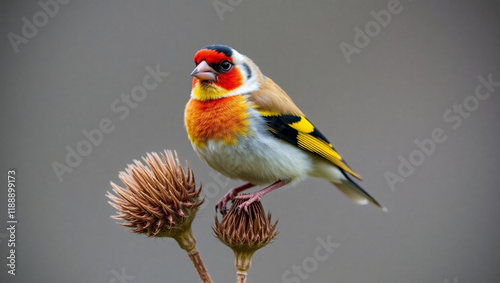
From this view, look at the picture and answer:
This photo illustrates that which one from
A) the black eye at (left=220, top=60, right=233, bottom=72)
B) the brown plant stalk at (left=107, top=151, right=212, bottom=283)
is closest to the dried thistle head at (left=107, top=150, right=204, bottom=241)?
the brown plant stalk at (left=107, top=151, right=212, bottom=283)

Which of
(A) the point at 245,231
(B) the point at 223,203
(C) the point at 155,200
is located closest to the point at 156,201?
(C) the point at 155,200

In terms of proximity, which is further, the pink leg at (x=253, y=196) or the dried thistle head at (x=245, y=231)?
the pink leg at (x=253, y=196)

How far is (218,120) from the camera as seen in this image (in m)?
2.05

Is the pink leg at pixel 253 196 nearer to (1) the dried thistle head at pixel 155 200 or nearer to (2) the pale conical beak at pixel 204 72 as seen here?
(1) the dried thistle head at pixel 155 200

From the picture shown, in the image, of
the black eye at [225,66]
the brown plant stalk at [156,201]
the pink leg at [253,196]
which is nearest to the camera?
the brown plant stalk at [156,201]

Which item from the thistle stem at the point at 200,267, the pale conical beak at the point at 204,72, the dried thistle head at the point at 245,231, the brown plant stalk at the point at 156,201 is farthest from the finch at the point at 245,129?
the thistle stem at the point at 200,267

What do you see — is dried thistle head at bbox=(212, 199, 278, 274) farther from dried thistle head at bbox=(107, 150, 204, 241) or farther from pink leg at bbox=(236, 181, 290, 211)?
dried thistle head at bbox=(107, 150, 204, 241)

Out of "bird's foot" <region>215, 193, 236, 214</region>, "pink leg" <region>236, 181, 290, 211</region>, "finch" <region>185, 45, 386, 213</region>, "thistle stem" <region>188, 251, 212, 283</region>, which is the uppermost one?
"finch" <region>185, 45, 386, 213</region>

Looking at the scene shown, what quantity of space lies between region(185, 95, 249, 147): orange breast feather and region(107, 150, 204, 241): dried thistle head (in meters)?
0.43

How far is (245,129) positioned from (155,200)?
25.6 inches

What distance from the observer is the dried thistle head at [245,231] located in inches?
62.5

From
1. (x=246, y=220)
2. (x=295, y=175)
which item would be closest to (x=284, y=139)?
(x=295, y=175)

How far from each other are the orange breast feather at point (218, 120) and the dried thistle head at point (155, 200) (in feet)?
1.40

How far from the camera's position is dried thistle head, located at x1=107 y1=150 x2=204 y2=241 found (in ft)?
5.08
